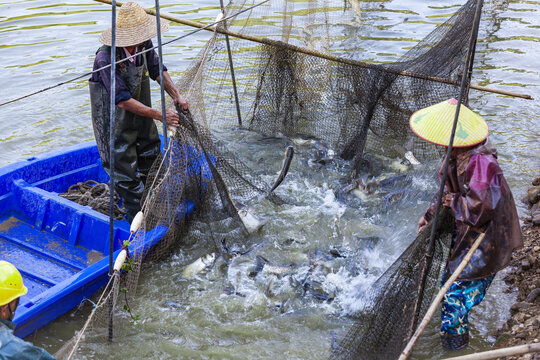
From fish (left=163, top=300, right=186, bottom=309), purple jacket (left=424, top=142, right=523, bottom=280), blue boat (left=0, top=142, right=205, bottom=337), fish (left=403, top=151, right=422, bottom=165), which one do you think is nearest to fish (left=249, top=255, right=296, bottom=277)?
fish (left=163, top=300, right=186, bottom=309)

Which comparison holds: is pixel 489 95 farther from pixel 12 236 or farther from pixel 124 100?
pixel 12 236

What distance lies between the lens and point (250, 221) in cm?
520

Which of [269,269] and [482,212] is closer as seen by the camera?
[482,212]

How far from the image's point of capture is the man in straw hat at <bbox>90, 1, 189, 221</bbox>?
14.6 feet

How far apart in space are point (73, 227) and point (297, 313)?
2150 millimetres

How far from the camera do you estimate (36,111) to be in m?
7.74

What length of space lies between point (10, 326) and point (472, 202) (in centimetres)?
252

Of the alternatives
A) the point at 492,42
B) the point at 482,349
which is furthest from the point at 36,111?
the point at 492,42

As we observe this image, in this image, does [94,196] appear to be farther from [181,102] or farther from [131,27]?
[131,27]

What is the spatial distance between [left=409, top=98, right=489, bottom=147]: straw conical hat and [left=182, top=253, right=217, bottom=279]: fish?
224cm

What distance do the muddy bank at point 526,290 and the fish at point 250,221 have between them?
7.24ft

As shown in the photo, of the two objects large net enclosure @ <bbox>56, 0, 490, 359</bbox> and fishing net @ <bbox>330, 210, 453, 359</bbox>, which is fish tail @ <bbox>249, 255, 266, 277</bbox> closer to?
large net enclosure @ <bbox>56, 0, 490, 359</bbox>

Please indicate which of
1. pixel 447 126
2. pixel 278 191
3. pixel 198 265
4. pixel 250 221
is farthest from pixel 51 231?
pixel 447 126

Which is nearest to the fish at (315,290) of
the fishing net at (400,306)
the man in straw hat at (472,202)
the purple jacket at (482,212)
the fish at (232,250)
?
the fish at (232,250)
